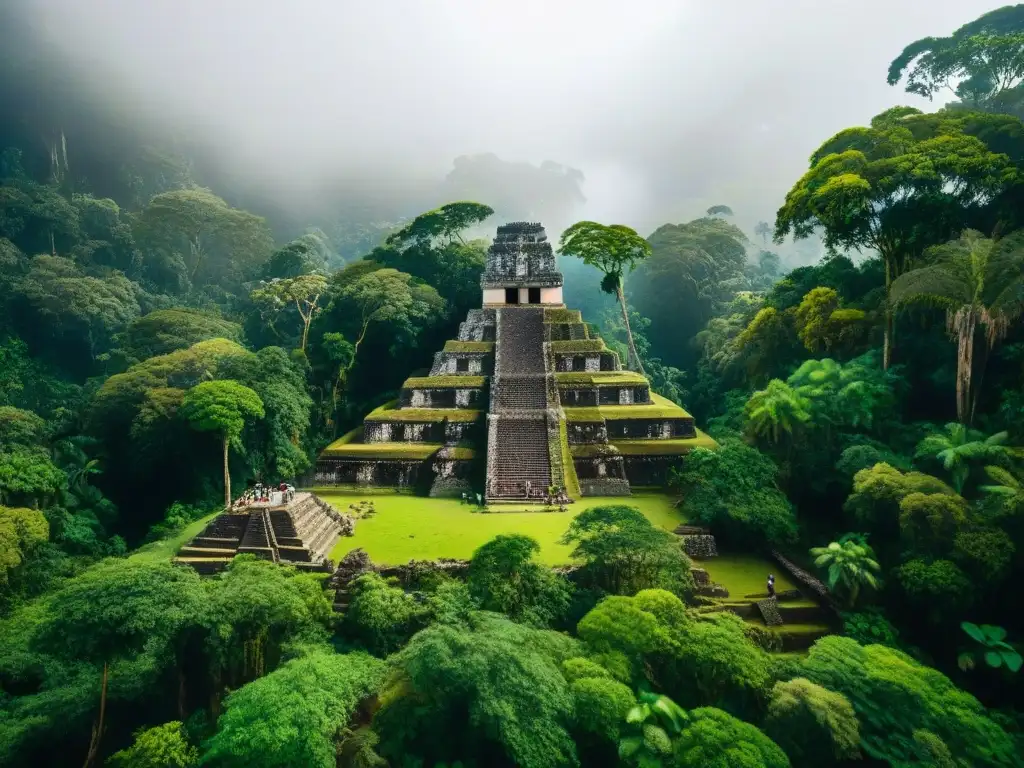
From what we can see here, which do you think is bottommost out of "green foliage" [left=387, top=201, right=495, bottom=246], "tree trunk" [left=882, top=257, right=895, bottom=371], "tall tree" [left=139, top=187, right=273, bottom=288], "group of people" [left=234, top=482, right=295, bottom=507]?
"group of people" [left=234, top=482, right=295, bottom=507]

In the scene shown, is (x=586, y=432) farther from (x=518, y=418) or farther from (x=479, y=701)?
(x=479, y=701)

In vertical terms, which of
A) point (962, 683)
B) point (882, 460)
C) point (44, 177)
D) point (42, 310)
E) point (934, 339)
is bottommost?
point (962, 683)

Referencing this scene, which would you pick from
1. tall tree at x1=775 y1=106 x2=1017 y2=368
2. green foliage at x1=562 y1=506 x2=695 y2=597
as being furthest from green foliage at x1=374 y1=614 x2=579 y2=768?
tall tree at x1=775 y1=106 x2=1017 y2=368

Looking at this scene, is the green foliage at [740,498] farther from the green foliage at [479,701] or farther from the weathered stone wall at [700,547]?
the green foliage at [479,701]

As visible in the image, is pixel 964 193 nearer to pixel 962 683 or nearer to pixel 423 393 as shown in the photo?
pixel 962 683

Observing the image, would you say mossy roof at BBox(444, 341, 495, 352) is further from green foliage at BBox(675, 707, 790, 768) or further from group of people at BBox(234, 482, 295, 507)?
→ green foliage at BBox(675, 707, 790, 768)

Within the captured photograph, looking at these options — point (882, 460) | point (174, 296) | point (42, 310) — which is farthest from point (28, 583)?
point (174, 296)
